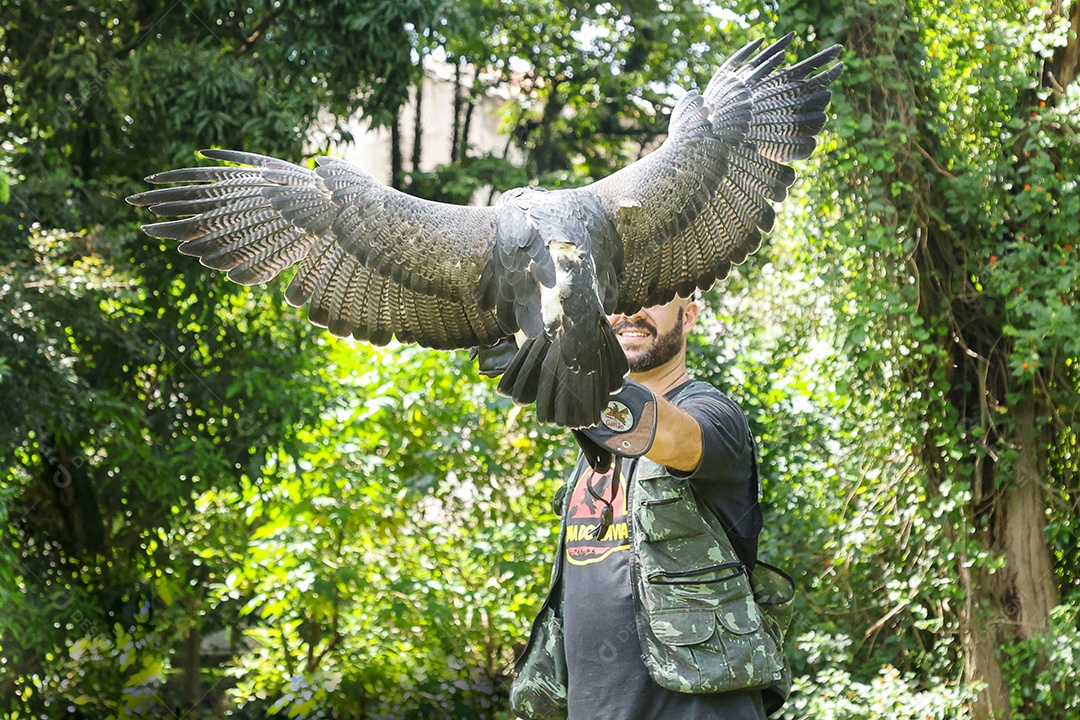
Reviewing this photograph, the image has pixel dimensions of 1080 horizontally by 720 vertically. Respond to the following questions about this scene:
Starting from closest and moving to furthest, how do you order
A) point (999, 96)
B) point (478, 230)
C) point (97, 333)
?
point (478, 230)
point (999, 96)
point (97, 333)

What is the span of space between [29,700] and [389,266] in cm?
377

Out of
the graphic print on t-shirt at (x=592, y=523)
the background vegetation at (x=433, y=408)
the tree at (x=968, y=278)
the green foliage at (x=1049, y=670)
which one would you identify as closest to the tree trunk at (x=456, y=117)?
the background vegetation at (x=433, y=408)

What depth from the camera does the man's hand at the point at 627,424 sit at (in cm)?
198

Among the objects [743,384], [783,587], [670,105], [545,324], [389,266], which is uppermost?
[670,105]

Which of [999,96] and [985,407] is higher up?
[999,96]

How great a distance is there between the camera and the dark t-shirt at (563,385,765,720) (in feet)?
7.37

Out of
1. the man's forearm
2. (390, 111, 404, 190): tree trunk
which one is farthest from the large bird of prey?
(390, 111, 404, 190): tree trunk

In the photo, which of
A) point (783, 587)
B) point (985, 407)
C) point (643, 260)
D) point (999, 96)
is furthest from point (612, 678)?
point (999, 96)

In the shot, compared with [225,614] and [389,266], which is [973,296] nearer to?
[389,266]

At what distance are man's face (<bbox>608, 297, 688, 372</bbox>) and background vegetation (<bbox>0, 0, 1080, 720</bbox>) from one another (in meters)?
1.36

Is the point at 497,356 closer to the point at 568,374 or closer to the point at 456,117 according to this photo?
the point at 568,374

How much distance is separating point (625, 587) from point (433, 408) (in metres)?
2.96

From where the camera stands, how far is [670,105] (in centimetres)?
705

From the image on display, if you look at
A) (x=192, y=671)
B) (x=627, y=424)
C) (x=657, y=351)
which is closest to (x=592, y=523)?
(x=657, y=351)
